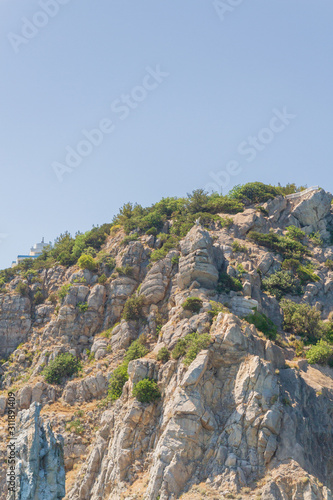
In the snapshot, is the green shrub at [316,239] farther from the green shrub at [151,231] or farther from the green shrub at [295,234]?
the green shrub at [151,231]

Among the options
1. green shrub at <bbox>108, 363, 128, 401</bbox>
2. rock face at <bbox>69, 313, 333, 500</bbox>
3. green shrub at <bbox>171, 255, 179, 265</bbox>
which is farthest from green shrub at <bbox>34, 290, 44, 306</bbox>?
rock face at <bbox>69, 313, 333, 500</bbox>

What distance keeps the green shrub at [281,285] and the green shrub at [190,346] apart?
43.9 ft

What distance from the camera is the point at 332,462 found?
35344mm

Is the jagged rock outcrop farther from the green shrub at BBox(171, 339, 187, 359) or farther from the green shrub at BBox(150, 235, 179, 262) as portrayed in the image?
the green shrub at BBox(171, 339, 187, 359)

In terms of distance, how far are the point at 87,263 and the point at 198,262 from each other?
1401cm

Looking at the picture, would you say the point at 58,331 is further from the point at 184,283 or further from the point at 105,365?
the point at 184,283

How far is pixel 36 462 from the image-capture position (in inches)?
990

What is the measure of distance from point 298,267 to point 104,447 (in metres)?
25.9

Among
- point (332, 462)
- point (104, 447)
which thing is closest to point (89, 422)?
point (104, 447)

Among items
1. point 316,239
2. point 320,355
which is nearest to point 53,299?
point 320,355

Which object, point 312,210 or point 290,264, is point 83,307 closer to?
point 290,264

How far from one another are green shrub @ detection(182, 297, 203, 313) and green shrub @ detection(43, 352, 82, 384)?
12112mm

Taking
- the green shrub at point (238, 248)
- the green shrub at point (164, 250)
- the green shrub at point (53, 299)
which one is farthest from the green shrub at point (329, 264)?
the green shrub at point (53, 299)

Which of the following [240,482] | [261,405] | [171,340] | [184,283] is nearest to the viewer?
[240,482]
